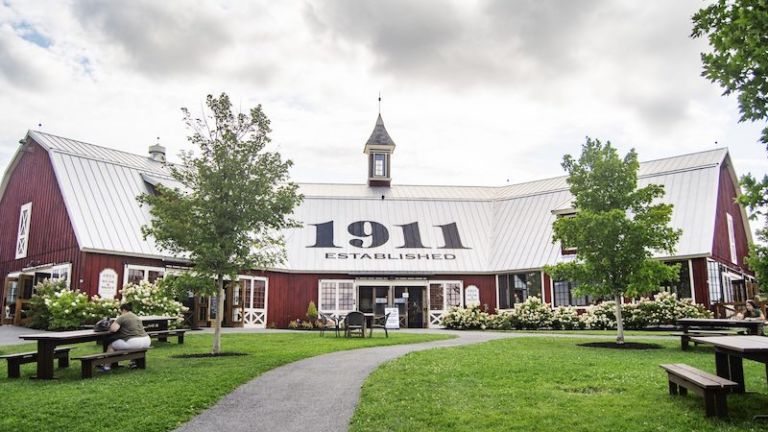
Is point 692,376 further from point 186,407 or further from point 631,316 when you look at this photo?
point 631,316

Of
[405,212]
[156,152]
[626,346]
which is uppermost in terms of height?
[156,152]

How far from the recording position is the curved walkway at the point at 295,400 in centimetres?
730

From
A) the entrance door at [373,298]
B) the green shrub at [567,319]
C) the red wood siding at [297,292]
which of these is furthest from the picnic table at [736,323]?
the entrance door at [373,298]

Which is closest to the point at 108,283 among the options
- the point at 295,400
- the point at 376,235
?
the point at 376,235

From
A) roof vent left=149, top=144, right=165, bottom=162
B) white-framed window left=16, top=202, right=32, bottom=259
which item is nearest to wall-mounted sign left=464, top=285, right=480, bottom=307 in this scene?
roof vent left=149, top=144, right=165, bottom=162

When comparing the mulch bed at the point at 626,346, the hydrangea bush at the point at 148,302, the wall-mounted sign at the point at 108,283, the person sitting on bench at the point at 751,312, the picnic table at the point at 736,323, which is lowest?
the mulch bed at the point at 626,346

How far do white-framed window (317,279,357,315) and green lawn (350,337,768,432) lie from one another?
1555 cm

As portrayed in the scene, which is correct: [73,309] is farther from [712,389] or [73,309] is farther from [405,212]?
[712,389]

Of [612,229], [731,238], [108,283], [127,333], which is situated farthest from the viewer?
[731,238]

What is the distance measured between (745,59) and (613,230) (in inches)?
397

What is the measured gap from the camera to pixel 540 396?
8.29m

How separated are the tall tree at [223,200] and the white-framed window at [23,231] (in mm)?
13934

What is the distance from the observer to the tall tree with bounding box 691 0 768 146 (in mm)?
5758

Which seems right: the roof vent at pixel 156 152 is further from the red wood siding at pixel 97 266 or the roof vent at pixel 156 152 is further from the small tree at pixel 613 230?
the small tree at pixel 613 230
